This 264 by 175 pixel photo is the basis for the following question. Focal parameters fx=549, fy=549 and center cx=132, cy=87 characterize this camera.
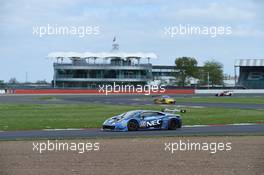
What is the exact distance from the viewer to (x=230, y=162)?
1455 cm

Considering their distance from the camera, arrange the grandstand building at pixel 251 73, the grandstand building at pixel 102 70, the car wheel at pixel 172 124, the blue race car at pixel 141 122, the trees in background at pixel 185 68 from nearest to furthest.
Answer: the blue race car at pixel 141 122, the car wheel at pixel 172 124, the grandstand building at pixel 102 70, the grandstand building at pixel 251 73, the trees in background at pixel 185 68

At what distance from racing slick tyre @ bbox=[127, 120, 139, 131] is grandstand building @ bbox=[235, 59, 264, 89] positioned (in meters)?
76.9

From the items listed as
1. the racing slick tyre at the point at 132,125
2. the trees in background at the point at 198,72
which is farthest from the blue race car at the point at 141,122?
the trees in background at the point at 198,72

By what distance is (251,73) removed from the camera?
106 metres

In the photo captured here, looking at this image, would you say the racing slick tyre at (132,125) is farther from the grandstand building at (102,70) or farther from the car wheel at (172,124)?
the grandstand building at (102,70)

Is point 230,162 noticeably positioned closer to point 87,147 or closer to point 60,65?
point 87,147

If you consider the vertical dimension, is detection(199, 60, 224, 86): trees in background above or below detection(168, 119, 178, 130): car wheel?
above

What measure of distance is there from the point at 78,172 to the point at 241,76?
330 ft

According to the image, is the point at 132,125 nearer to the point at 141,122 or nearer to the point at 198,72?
the point at 141,122

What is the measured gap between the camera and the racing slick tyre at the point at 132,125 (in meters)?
26.0

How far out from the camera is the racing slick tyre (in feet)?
85.4

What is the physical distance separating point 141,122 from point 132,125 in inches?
20.3

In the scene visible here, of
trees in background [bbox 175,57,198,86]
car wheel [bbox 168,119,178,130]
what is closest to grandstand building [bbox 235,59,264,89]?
trees in background [bbox 175,57,198,86]

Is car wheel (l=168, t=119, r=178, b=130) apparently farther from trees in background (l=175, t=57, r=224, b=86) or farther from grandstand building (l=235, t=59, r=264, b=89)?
trees in background (l=175, t=57, r=224, b=86)
